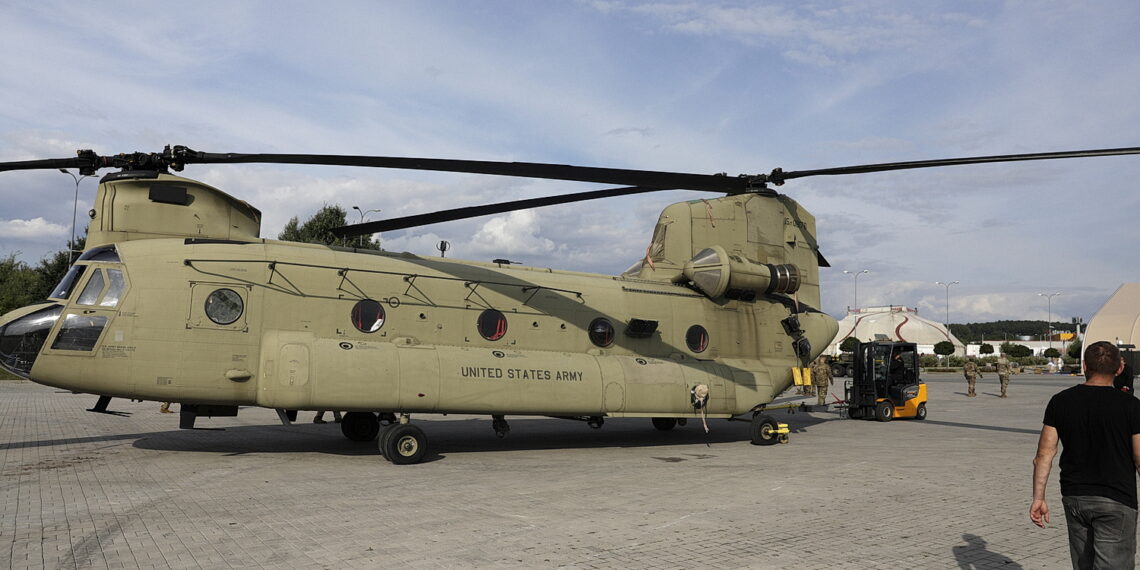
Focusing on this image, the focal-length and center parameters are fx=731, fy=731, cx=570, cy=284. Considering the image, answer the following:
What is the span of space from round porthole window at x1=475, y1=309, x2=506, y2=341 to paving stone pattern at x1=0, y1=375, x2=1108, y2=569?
6.80ft

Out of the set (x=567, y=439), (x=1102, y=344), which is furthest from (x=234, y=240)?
(x=1102, y=344)

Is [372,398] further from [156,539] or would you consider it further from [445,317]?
[156,539]

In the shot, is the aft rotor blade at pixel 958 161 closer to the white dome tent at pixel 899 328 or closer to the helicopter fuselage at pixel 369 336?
the helicopter fuselage at pixel 369 336

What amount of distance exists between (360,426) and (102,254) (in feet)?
17.4

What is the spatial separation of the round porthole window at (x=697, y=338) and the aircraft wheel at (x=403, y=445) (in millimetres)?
5991

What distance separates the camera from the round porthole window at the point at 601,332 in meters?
13.9

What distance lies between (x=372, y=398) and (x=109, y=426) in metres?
8.53

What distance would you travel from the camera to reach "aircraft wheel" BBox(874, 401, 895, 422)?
65.5ft

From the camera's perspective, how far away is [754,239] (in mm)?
15742

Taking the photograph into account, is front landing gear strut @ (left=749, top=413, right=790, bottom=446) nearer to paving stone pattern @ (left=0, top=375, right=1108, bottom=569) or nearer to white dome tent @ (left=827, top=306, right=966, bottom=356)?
paving stone pattern @ (left=0, top=375, right=1108, bottom=569)

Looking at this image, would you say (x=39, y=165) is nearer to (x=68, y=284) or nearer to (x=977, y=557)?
(x=68, y=284)

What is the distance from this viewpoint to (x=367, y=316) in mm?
11984

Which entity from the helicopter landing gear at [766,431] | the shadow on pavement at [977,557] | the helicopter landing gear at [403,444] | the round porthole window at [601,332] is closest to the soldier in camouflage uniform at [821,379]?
the helicopter landing gear at [766,431]

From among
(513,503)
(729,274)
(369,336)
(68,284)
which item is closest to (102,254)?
(68,284)
